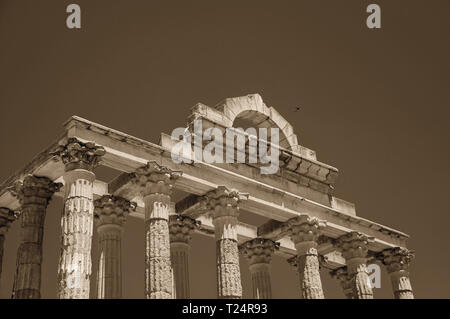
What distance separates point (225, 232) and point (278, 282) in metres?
19.6

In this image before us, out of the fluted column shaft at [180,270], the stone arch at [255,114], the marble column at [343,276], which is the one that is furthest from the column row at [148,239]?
the stone arch at [255,114]

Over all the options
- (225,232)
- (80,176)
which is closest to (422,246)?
(225,232)

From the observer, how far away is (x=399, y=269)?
3819 centimetres

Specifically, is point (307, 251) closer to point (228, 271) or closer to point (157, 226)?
point (228, 271)

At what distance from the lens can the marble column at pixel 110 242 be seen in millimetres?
29328

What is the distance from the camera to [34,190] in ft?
93.1

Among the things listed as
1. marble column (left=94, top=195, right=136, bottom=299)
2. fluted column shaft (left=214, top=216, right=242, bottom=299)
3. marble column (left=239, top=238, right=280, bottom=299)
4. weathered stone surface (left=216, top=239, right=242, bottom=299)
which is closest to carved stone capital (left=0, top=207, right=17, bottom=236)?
marble column (left=94, top=195, right=136, bottom=299)

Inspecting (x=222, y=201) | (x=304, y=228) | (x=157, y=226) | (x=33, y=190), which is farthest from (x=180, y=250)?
(x=33, y=190)

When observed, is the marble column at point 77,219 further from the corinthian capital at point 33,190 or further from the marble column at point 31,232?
the marble column at point 31,232
